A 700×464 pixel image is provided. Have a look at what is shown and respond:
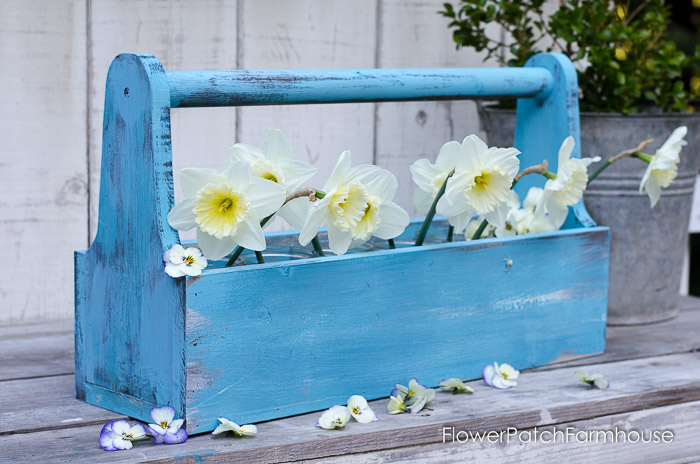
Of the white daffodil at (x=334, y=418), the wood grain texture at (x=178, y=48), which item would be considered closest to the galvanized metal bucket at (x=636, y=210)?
the wood grain texture at (x=178, y=48)

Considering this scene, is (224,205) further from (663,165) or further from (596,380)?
(663,165)

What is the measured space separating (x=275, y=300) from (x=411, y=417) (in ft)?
0.64

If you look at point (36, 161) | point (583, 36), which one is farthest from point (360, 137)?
point (36, 161)

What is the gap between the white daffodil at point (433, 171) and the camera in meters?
1.02

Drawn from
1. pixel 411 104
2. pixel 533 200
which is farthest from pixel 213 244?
pixel 411 104

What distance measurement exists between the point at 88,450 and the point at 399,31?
937 mm

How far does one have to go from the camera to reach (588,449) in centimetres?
99

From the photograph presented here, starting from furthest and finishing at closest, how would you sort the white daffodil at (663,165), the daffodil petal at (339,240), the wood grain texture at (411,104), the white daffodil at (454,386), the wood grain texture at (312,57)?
the wood grain texture at (411,104) → the wood grain texture at (312,57) → the white daffodil at (663,165) → the white daffodil at (454,386) → the daffodil petal at (339,240)

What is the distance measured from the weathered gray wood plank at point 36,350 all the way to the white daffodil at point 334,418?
37 cm

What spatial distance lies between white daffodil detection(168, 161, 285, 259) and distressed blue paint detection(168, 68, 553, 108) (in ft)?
0.32

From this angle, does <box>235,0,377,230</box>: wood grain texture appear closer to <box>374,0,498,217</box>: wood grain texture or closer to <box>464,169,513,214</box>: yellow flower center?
<box>374,0,498,217</box>: wood grain texture

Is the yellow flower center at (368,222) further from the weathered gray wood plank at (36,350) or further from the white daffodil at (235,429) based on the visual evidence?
the weathered gray wood plank at (36,350)

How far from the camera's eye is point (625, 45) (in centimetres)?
148

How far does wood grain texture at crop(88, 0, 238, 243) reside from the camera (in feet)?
4.26
